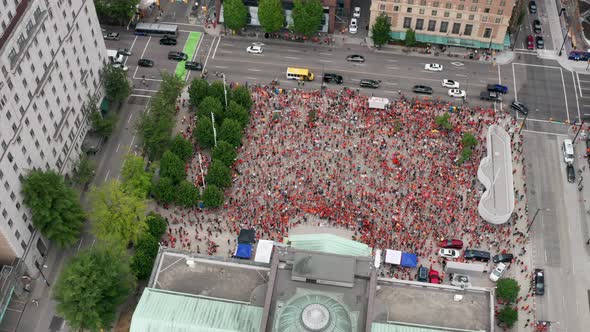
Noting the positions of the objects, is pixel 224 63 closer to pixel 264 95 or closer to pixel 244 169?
pixel 264 95

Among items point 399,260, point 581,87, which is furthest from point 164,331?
point 581,87

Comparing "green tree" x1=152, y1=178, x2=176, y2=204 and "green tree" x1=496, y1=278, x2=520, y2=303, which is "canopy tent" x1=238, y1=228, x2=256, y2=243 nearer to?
"green tree" x1=152, y1=178, x2=176, y2=204

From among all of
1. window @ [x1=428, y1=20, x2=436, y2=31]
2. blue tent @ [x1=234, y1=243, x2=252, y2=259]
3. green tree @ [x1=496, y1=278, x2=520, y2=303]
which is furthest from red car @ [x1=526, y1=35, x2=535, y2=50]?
blue tent @ [x1=234, y1=243, x2=252, y2=259]

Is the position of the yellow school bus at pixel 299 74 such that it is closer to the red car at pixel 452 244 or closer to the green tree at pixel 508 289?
the red car at pixel 452 244

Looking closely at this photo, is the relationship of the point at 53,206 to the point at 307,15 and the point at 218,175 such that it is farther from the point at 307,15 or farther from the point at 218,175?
the point at 307,15

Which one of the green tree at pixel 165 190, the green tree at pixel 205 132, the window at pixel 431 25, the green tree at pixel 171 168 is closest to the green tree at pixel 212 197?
the green tree at pixel 165 190

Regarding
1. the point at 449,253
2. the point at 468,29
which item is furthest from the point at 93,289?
the point at 468,29
